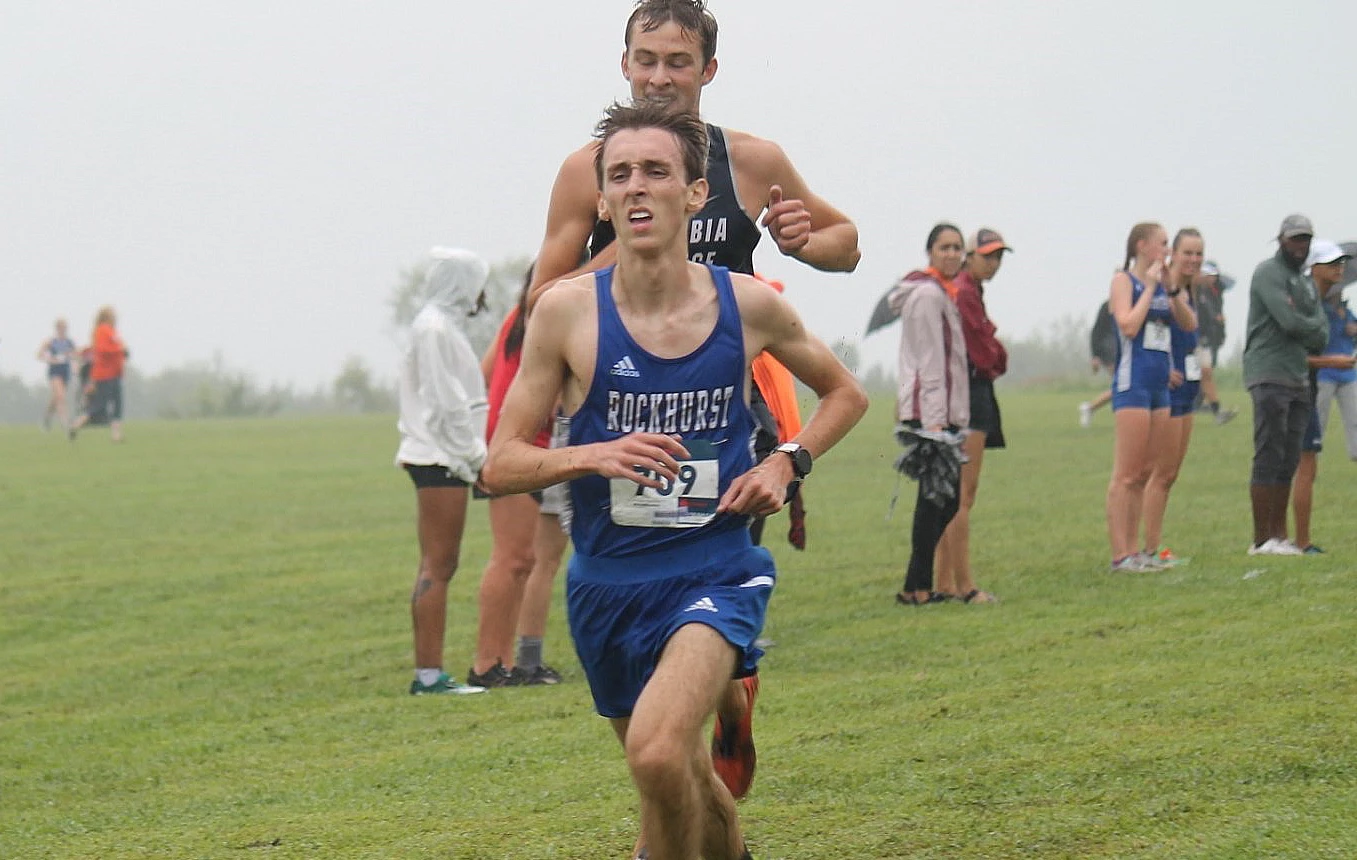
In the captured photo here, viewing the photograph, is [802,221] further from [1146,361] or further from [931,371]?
[1146,361]

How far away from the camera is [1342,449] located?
1981 cm

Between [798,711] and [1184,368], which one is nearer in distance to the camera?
[798,711]

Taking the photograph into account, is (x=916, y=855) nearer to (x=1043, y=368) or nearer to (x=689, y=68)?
(x=689, y=68)

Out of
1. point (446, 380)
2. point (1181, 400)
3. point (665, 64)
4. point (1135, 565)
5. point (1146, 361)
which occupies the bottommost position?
point (1135, 565)

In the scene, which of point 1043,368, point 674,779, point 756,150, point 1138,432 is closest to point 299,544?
point 1138,432

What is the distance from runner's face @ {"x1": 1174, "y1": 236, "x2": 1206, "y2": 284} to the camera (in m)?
11.6

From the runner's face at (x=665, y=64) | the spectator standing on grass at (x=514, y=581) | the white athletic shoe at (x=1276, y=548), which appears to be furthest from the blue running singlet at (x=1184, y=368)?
the runner's face at (x=665, y=64)

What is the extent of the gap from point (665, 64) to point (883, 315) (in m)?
5.99

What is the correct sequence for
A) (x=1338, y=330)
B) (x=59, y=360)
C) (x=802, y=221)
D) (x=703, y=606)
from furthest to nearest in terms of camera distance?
1. (x=59, y=360)
2. (x=1338, y=330)
3. (x=802, y=221)
4. (x=703, y=606)

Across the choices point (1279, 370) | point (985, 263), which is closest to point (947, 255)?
point (985, 263)

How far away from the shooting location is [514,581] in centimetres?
909

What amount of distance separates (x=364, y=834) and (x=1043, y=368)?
43494 millimetres

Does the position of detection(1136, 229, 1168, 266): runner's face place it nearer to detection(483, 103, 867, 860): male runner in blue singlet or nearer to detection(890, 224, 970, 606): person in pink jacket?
detection(890, 224, 970, 606): person in pink jacket

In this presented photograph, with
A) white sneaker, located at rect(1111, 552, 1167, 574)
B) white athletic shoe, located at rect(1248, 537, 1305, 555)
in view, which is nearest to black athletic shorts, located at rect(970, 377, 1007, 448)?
white sneaker, located at rect(1111, 552, 1167, 574)
